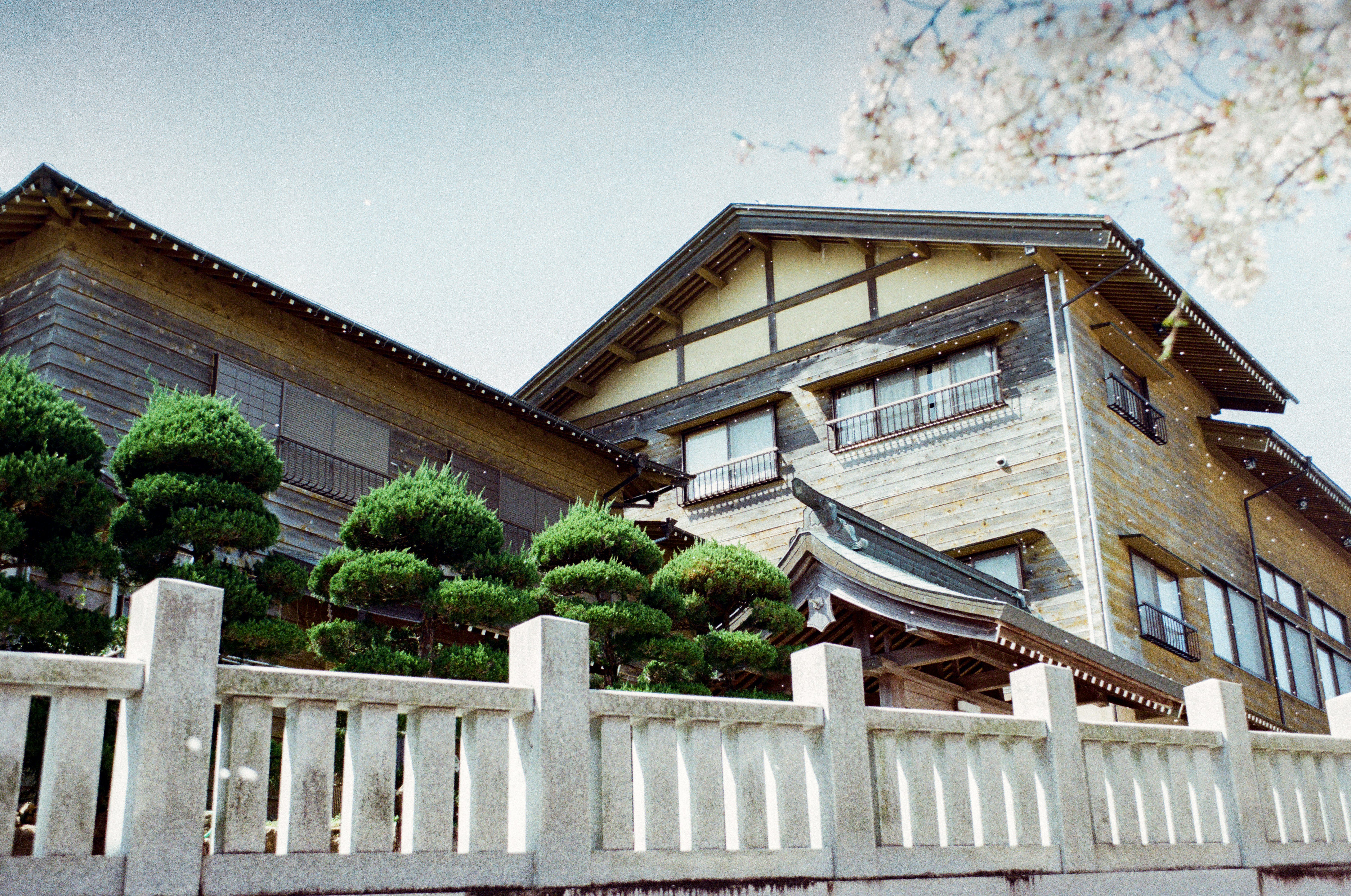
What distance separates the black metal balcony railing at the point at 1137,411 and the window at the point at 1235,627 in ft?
9.21

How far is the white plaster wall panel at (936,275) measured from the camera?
66.5 ft

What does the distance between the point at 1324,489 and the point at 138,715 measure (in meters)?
25.3

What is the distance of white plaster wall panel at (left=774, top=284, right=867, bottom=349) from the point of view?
71.9 ft

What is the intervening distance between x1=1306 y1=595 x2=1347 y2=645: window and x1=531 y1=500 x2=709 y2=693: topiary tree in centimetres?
1859

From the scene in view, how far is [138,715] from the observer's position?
5531mm

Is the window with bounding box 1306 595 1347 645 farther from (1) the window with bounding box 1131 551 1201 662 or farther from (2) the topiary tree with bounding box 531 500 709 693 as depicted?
(2) the topiary tree with bounding box 531 500 709 693

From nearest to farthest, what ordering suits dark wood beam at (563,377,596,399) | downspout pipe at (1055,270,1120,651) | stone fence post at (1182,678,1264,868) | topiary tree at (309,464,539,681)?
stone fence post at (1182,678,1264,868) < topiary tree at (309,464,539,681) < downspout pipe at (1055,270,1120,651) < dark wood beam at (563,377,596,399)

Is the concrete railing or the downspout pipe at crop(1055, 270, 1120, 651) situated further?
the downspout pipe at crop(1055, 270, 1120, 651)

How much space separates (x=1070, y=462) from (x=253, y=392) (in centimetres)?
1197

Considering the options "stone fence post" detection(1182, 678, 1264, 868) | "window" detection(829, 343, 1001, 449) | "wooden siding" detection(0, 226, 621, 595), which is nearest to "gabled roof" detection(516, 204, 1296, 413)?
"window" detection(829, 343, 1001, 449)

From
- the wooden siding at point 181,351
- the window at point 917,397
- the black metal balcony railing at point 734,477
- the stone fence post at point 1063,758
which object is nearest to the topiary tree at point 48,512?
the wooden siding at point 181,351

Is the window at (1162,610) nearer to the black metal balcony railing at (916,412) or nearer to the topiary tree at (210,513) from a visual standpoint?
the black metal balcony railing at (916,412)

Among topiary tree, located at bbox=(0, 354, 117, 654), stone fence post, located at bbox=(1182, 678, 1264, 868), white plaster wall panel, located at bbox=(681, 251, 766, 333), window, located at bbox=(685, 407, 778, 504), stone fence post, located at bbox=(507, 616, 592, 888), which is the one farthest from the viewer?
white plaster wall panel, located at bbox=(681, 251, 766, 333)

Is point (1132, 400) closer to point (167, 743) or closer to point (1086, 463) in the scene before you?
point (1086, 463)
